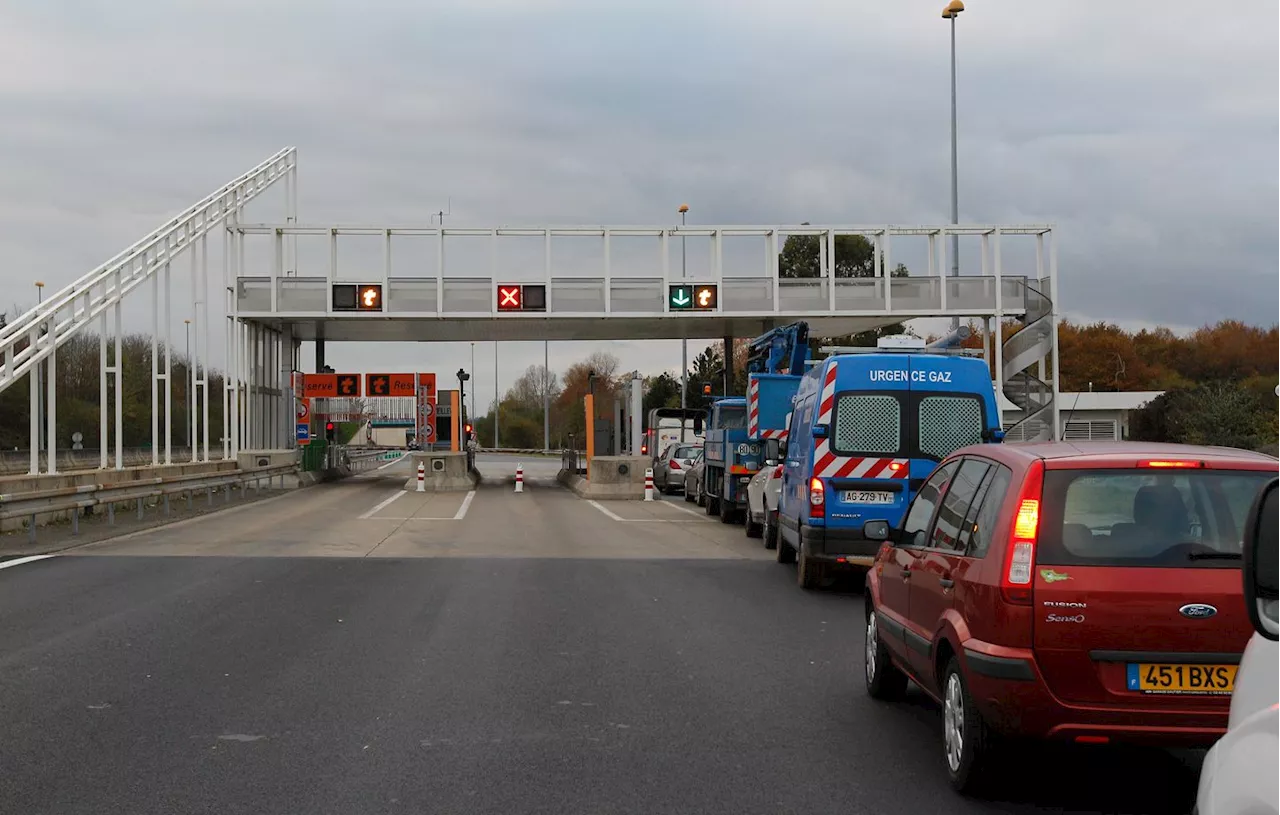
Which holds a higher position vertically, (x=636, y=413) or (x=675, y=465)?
(x=636, y=413)

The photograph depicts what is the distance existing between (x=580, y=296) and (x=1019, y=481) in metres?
30.7

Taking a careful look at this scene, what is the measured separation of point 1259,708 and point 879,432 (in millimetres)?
9608

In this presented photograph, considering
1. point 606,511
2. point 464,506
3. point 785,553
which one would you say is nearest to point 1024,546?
point 785,553

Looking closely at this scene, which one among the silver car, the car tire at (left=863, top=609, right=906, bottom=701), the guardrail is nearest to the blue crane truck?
the silver car

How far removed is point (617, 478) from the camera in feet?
107

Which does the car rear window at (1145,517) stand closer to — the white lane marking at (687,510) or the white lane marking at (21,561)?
the white lane marking at (21,561)

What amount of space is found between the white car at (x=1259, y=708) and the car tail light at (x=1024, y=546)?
210 cm

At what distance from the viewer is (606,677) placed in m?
7.82

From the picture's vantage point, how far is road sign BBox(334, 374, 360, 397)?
130 ft

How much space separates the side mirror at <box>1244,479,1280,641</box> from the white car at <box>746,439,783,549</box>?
1255cm

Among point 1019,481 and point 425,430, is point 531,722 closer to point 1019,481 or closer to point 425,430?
point 1019,481

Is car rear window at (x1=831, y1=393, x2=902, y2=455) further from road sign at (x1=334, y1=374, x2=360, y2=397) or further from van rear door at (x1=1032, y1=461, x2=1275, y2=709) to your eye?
road sign at (x1=334, y1=374, x2=360, y2=397)

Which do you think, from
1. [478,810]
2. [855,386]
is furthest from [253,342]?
[478,810]

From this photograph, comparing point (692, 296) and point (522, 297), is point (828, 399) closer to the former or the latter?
point (692, 296)
